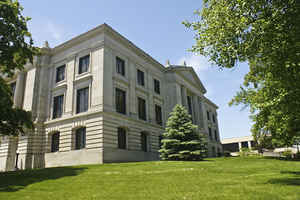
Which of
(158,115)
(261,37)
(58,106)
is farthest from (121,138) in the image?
(261,37)

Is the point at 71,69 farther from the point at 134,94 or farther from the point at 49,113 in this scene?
the point at 134,94

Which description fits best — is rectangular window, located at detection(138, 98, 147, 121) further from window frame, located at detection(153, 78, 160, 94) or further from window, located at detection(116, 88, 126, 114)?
window frame, located at detection(153, 78, 160, 94)

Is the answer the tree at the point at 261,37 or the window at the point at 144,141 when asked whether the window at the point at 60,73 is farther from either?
the tree at the point at 261,37

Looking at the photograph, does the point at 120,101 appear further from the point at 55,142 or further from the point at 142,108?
the point at 55,142

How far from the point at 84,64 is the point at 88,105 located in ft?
18.0

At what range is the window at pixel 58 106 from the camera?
2659 cm

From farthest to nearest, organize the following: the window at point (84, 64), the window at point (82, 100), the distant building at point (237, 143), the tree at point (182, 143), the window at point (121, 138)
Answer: the distant building at point (237, 143) < the window at point (84, 64) < the window at point (82, 100) < the window at point (121, 138) < the tree at point (182, 143)

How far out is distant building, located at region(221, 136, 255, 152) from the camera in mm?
76688

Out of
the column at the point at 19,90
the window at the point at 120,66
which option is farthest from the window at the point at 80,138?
the column at the point at 19,90

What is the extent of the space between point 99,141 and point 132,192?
14.1 metres

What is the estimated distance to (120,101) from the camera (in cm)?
2564

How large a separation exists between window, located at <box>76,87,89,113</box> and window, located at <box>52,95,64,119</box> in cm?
282

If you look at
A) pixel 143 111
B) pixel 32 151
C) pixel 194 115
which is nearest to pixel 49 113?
pixel 32 151

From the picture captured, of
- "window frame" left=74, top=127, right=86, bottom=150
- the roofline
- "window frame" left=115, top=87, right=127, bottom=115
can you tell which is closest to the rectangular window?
"window frame" left=115, top=87, right=127, bottom=115
